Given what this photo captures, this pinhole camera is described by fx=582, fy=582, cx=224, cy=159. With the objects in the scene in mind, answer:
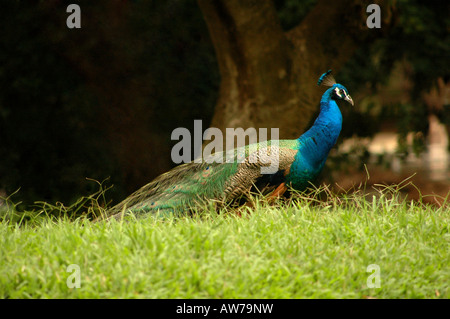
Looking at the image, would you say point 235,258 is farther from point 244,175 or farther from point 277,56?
point 277,56

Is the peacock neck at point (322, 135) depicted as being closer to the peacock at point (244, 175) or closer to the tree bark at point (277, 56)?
the peacock at point (244, 175)

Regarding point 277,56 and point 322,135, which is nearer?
point 322,135

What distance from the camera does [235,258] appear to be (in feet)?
10.9

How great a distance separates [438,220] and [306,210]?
0.91m

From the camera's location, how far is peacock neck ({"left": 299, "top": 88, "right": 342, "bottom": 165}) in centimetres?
457

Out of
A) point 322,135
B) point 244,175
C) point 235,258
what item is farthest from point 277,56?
point 235,258

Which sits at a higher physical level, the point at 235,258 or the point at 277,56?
the point at 277,56

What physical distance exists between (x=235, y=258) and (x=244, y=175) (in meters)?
1.19

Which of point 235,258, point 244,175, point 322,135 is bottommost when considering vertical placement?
point 235,258

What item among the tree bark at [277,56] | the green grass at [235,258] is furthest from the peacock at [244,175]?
the tree bark at [277,56]

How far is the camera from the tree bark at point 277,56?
632cm

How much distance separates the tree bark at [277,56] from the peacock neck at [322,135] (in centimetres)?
171
